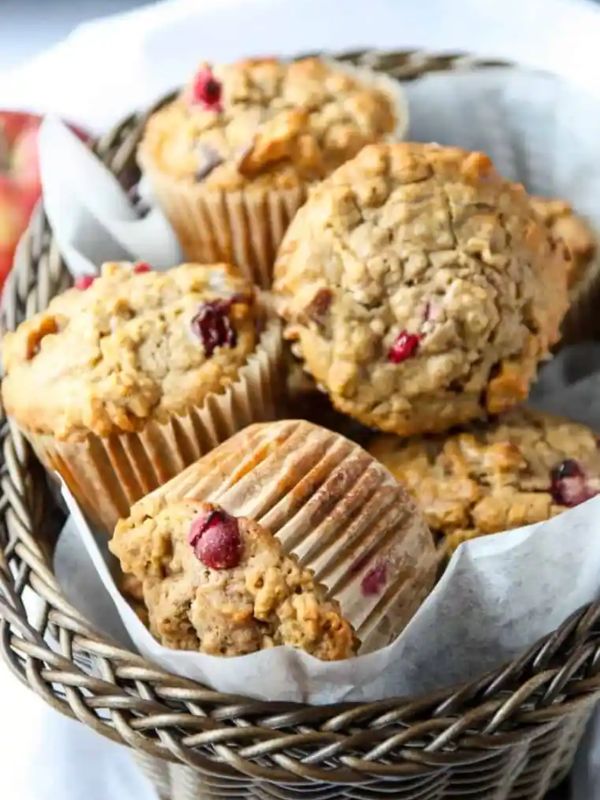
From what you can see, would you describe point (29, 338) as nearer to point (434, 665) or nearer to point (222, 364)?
point (222, 364)

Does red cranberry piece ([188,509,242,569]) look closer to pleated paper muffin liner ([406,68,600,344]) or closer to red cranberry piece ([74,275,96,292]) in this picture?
red cranberry piece ([74,275,96,292])

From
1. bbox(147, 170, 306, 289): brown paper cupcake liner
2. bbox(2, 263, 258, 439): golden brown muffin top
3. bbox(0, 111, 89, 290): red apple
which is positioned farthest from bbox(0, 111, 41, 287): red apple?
bbox(2, 263, 258, 439): golden brown muffin top

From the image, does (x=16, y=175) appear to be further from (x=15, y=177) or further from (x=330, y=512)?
(x=330, y=512)

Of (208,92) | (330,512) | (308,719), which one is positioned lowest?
(308,719)

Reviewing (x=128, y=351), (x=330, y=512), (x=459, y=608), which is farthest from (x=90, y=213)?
(x=459, y=608)

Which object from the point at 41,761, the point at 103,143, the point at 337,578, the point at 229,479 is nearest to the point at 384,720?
the point at 337,578

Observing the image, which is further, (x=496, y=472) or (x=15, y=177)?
(x=15, y=177)
